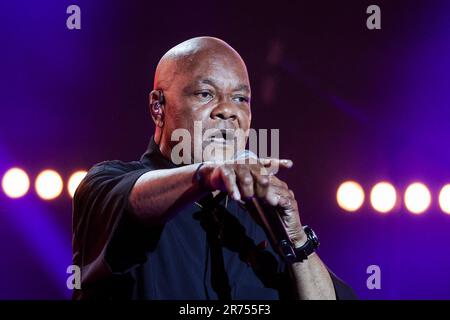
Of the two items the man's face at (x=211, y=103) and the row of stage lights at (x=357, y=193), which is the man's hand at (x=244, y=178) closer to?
the man's face at (x=211, y=103)

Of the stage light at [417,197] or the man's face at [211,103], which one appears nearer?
the man's face at [211,103]

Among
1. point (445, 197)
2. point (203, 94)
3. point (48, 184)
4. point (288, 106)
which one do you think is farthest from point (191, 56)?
point (445, 197)

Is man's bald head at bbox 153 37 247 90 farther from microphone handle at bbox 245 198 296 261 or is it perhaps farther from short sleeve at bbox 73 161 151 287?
microphone handle at bbox 245 198 296 261

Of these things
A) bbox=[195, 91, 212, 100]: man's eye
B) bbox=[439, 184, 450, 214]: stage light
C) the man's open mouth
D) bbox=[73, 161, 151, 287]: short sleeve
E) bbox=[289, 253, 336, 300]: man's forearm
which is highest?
bbox=[195, 91, 212, 100]: man's eye

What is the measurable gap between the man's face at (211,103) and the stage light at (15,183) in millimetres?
1605

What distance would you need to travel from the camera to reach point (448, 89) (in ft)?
11.5

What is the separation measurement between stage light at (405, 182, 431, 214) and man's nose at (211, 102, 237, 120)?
6.46 ft

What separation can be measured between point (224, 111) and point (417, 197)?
2.06m

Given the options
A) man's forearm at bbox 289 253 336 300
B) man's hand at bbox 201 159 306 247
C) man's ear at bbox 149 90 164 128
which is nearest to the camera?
man's hand at bbox 201 159 306 247

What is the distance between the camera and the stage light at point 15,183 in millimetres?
3245

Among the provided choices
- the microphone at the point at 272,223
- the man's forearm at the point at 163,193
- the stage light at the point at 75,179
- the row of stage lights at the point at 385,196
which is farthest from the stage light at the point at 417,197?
the man's forearm at the point at 163,193

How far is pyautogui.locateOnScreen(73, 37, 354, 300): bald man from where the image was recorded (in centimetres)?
139

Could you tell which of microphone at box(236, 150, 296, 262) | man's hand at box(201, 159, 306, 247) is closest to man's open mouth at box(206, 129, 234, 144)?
microphone at box(236, 150, 296, 262)
